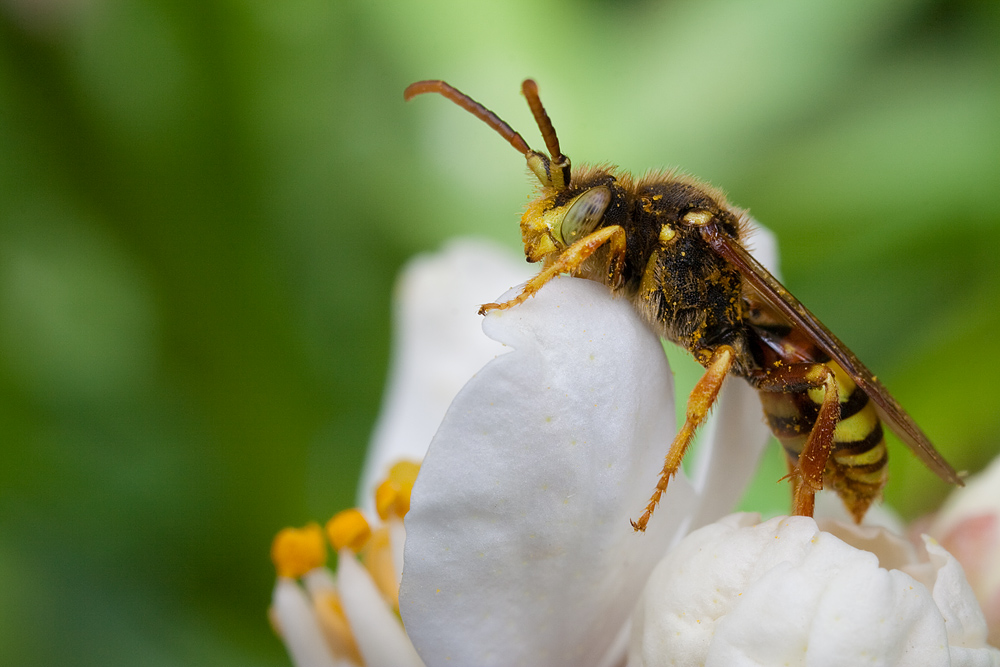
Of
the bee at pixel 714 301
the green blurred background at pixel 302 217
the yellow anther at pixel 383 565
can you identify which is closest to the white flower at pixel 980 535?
the bee at pixel 714 301

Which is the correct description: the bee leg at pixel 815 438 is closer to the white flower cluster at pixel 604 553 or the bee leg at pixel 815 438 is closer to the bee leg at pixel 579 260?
the white flower cluster at pixel 604 553

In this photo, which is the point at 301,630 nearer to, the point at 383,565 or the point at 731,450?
the point at 383,565

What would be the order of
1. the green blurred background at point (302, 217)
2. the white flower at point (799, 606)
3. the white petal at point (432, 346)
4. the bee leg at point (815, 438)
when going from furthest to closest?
1. the green blurred background at point (302, 217)
2. the white petal at point (432, 346)
3. the bee leg at point (815, 438)
4. the white flower at point (799, 606)

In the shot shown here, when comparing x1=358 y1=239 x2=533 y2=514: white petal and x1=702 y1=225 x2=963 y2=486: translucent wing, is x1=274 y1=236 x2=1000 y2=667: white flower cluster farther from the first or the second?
x1=358 y1=239 x2=533 y2=514: white petal

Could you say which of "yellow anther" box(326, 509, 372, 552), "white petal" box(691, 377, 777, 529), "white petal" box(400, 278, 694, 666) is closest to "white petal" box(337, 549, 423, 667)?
"yellow anther" box(326, 509, 372, 552)

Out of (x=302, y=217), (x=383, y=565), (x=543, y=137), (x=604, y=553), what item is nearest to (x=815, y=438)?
(x=604, y=553)

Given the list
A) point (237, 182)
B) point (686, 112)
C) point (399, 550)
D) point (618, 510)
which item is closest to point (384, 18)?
point (237, 182)

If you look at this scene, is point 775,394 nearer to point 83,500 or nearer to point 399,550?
point 399,550
